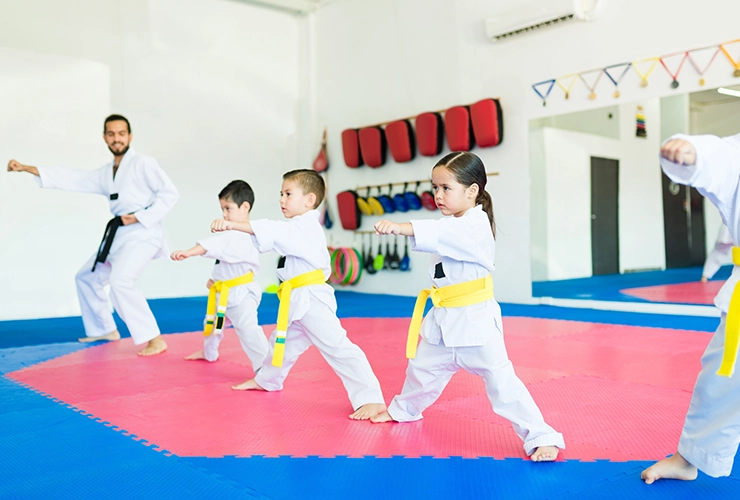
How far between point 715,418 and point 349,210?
6883mm

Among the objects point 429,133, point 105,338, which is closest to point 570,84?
point 429,133

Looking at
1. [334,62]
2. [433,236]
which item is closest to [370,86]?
[334,62]

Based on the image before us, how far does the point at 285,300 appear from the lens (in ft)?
9.27

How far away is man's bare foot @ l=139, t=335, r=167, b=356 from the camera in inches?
166

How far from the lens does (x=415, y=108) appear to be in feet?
26.1

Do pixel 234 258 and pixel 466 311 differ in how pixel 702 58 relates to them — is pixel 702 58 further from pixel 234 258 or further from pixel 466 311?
pixel 466 311

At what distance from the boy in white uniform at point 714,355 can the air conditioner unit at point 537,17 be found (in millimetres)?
4913

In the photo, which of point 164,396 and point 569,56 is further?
point 569,56

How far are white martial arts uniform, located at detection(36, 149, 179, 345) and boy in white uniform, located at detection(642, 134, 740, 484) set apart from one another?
10.9 ft

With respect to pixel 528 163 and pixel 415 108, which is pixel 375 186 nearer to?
pixel 415 108

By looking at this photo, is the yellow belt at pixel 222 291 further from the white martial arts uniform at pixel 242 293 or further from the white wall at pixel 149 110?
the white wall at pixel 149 110

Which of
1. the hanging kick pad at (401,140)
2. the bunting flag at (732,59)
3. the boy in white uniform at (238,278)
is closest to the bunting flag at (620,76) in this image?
the bunting flag at (732,59)

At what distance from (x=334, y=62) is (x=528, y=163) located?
3.40 meters

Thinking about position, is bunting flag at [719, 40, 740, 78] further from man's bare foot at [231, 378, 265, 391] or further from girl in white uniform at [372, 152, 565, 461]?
man's bare foot at [231, 378, 265, 391]
